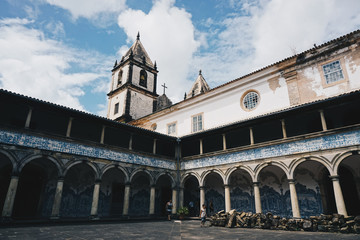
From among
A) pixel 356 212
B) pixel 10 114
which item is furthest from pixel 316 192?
pixel 10 114

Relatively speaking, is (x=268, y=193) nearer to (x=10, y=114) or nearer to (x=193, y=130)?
(x=193, y=130)

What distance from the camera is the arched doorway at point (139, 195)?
16.5 m

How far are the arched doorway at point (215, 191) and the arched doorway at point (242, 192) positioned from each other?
3.22 ft

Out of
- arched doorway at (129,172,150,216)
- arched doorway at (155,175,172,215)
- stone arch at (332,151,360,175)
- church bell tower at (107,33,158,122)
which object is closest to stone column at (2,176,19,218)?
arched doorway at (129,172,150,216)

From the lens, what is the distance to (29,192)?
13.0m

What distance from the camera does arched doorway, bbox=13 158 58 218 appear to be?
12625mm

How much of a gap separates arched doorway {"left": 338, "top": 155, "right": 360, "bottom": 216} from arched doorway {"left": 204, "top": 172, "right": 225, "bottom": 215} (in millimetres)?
7117

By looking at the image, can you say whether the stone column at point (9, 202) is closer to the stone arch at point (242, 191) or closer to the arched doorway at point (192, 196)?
the stone arch at point (242, 191)

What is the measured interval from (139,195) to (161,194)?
193cm

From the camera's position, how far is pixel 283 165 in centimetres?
1208

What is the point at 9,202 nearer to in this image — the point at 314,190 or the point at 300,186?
the point at 300,186

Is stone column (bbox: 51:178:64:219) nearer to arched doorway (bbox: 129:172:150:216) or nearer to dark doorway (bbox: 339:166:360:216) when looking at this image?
arched doorway (bbox: 129:172:150:216)

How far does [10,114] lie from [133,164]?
22.9 ft

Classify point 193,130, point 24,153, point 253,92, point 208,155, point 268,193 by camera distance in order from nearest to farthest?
point 24,153, point 268,193, point 208,155, point 253,92, point 193,130
